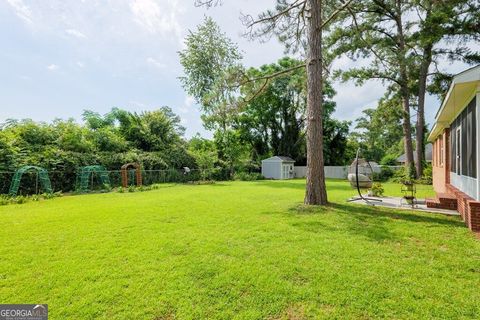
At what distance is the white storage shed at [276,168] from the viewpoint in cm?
2472

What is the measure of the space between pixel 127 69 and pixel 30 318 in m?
16.7

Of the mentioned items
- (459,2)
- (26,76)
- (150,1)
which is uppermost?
(459,2)

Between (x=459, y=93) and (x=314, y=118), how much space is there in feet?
11.1

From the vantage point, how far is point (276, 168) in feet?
81.6

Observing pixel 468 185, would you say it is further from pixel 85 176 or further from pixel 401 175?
pixel 85 176

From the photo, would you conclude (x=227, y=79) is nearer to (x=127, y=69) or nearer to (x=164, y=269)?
(x=164, y=269)

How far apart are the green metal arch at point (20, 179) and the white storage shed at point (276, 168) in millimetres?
17600

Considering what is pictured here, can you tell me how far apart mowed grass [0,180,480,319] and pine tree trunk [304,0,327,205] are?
1.90 m

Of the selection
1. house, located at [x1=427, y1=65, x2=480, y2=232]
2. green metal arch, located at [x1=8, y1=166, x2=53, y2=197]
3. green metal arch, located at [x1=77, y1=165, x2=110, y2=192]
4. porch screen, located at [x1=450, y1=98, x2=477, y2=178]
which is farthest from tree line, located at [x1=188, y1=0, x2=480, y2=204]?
green metal arch, located at [x1=8, y1=166, x2=53, y2=197]

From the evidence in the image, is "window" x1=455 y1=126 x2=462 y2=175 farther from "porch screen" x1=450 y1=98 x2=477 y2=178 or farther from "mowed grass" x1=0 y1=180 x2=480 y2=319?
"mowed grass" x1=0 y1=180 x2=480 y2=319

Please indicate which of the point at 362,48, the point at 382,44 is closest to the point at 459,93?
the point at 362,48

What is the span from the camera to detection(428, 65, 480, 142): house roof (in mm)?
4461

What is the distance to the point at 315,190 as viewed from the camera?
7.77 meters

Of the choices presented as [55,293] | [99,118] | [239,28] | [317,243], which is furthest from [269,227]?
[99,118]
